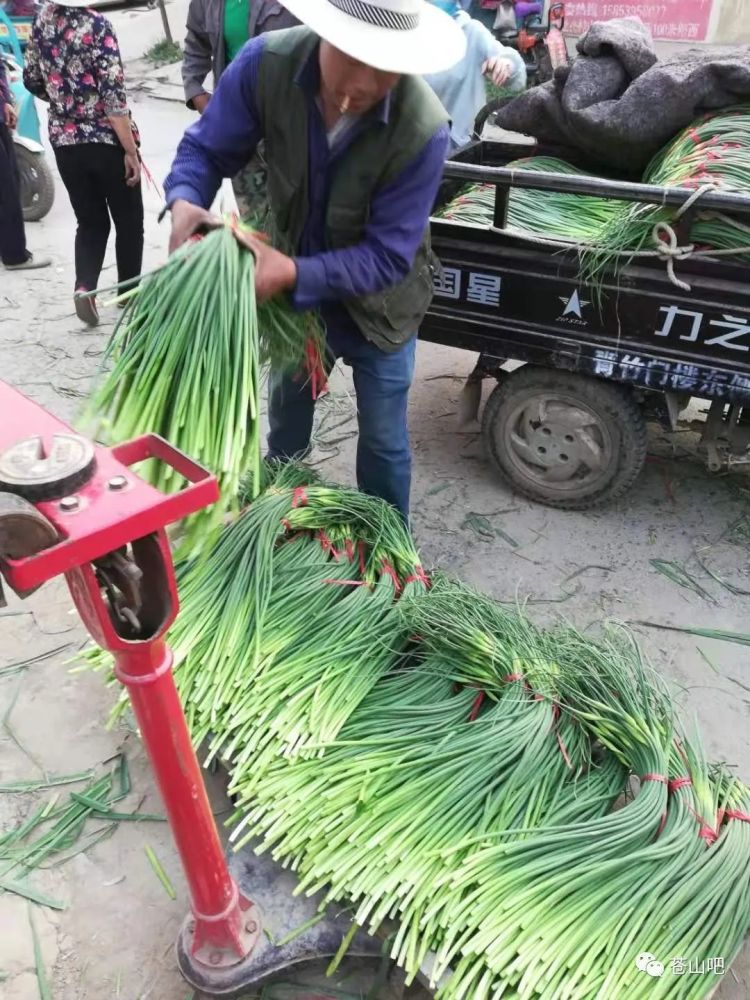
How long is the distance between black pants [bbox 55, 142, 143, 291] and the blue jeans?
7.26 ft

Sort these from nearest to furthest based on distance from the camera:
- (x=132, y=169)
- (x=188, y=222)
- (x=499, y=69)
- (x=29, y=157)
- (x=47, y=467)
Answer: (x=47, y=467), (x=188, y=222), (x=499, y=69), (x=132, y=169), (x=29, y=157)

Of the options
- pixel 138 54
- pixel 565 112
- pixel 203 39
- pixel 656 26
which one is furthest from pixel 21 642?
pixel 138 54

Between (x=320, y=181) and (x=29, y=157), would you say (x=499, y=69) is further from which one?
(x=29, y=157)

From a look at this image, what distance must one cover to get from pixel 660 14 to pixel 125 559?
31.0 feet

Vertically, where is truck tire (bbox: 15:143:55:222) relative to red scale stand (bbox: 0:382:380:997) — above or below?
below

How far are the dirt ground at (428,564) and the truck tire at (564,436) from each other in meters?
0.11

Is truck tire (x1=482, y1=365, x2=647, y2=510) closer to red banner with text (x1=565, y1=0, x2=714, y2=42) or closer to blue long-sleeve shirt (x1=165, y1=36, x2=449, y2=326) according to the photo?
blue long-sleeve shirt (x1=165, y1=36, x2=449, y2=326)

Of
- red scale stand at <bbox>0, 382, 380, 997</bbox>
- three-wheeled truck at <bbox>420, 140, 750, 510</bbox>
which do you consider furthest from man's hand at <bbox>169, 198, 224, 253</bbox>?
three-wheeled truck at <bbox>420, 140, 750, 510</bbox>

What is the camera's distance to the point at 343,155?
1.99 metres

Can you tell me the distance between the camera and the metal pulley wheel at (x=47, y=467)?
3.34ft

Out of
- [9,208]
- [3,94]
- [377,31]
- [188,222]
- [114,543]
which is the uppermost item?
[377,31]

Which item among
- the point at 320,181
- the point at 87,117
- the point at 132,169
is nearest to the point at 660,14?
the point at 132,169

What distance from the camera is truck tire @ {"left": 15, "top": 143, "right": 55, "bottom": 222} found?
5809 millimetres

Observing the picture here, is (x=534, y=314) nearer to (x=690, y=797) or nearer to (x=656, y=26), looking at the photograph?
(x=690, y=797)
